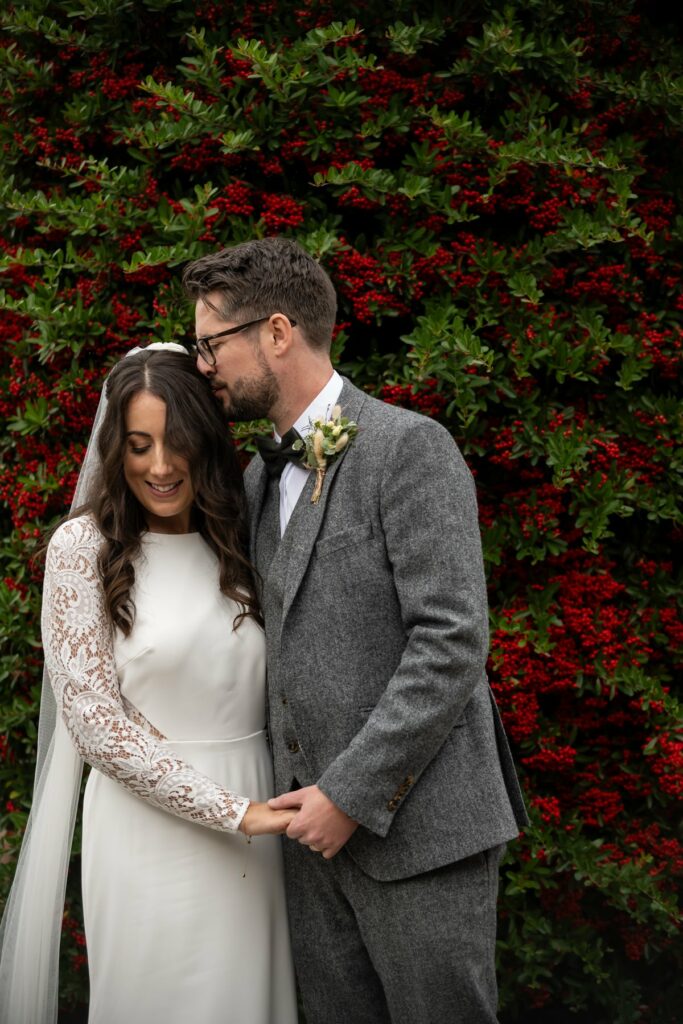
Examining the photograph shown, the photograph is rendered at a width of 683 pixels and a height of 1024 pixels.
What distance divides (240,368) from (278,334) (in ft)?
0.44

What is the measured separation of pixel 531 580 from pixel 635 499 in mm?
419

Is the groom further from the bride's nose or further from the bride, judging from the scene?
the bride's nose

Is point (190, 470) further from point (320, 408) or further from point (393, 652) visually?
point (393, 652)

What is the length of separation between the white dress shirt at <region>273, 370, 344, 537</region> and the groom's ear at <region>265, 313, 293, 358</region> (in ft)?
0.51

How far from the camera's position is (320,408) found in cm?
270

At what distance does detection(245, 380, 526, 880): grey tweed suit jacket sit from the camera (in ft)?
7.58

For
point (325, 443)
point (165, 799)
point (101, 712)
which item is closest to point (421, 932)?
point (165, 799)

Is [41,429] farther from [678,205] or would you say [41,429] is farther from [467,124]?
[678,205]

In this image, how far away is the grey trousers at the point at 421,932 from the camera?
2408 mm

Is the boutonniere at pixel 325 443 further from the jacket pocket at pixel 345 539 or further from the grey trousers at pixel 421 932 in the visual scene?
the grey trousers at pixel 421 932

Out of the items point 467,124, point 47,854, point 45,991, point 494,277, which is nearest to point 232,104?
point 467,124

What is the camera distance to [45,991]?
279 cm

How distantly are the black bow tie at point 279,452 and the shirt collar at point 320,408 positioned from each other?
0.10ft

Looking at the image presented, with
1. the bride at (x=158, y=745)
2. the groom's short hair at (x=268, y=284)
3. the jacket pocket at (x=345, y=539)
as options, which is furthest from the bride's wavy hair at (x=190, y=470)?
the jacket pocket at (x=345, y=539)
